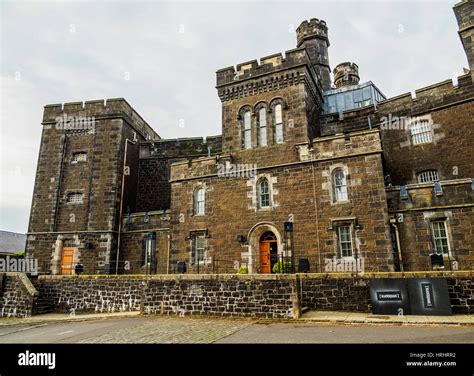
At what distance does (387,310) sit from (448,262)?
5.11 m

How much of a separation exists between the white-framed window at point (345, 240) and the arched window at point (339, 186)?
4.78 ft

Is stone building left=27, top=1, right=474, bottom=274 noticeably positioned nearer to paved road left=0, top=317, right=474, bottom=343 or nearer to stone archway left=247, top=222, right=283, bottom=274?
stone archway left=247, top=222, right=283, bottom=274

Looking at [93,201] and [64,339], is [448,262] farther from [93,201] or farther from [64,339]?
[93,201]

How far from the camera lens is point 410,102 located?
19.6m

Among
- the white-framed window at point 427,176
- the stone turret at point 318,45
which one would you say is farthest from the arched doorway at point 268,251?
the stone turret at point 318,45

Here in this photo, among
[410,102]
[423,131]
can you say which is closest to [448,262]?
[423,131]

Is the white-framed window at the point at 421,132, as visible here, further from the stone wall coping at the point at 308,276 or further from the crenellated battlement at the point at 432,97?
the stone wall coping at the point at 308,276

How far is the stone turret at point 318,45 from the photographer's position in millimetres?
27578

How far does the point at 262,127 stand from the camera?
1872 centimetres

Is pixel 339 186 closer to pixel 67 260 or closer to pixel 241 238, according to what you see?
pixel 241 238

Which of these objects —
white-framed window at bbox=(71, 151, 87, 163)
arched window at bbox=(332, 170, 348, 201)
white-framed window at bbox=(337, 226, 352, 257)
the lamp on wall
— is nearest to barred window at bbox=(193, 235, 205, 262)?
the lamp on wall

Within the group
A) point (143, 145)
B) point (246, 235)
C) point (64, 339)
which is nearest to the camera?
point (64, 339)

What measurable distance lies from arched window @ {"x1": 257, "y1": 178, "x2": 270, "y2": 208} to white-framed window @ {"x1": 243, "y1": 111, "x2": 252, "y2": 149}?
2.43 m

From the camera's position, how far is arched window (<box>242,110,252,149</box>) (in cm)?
1884
